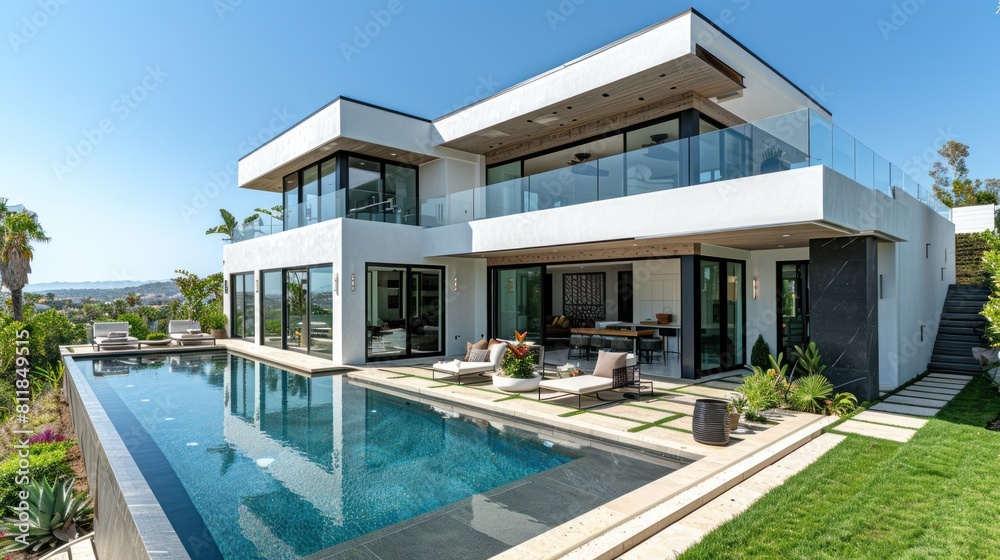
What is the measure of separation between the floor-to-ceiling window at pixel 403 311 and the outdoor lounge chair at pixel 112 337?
9.48m

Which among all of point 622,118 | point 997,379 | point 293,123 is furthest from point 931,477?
point 293,123

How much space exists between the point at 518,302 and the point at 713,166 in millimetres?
7554

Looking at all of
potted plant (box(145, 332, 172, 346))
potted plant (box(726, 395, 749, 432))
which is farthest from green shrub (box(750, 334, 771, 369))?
potted plant (box(145, 332, 172, 346))

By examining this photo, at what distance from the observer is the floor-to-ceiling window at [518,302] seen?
14992 millimetres

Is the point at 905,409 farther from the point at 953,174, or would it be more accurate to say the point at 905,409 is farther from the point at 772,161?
the point at 953,174

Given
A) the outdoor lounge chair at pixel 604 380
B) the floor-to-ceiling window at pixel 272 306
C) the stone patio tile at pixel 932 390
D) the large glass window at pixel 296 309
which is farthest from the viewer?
the floor-to-ceiling window at pixel 272 306

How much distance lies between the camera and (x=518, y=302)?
15.5 metres

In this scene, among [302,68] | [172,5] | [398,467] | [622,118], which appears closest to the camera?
[398,467]

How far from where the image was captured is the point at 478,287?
1647 cm

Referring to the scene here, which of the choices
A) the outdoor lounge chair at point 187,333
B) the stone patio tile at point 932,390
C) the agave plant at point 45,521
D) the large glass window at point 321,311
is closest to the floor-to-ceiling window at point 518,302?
the large glass window at point 321,311

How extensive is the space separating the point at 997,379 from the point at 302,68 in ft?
64.4

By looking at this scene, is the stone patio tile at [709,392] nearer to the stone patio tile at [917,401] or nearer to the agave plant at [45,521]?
the stone patio tile at [917,401]

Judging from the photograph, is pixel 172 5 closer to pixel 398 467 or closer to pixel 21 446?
pixel 21 446

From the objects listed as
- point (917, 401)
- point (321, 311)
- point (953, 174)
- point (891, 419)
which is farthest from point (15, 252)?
point (953, 174)
